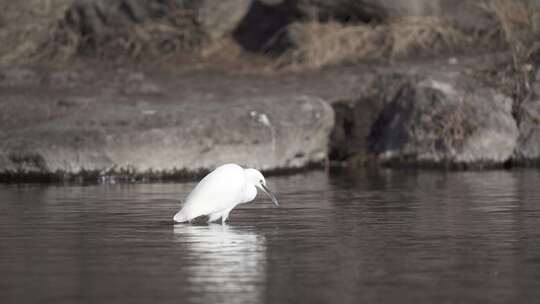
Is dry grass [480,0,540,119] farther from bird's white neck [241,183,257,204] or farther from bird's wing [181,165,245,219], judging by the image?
bird's wing [181,165,245,219]

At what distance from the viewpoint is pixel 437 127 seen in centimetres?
1788

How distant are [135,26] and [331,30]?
3409 mm

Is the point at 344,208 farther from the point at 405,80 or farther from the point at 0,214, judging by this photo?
the point at 405,80

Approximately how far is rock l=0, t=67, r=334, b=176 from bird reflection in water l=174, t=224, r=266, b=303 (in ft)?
16.3

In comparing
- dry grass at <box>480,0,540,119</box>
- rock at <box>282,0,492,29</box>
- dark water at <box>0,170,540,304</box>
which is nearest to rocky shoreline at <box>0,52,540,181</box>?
dry grass at <box>480,0,540,119</box>

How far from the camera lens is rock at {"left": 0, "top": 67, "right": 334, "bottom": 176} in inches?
620

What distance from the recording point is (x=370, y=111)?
1931cm

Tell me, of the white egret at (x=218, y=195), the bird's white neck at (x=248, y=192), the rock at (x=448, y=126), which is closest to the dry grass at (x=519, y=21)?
the rock at (x=448, y=126)

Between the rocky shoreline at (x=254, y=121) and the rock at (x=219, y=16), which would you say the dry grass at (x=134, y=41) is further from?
the rocky shoreline at (x=254, y=121)

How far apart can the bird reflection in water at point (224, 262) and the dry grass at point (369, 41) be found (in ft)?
36.5

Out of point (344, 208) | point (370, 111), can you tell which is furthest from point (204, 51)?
point (344, 208)

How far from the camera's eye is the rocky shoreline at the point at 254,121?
15.8m

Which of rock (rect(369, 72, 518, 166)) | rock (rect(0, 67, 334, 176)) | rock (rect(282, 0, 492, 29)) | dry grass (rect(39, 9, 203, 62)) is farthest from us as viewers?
dry grass (rect(39, 9, 203, 62))

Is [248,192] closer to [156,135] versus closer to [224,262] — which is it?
[224,262]
